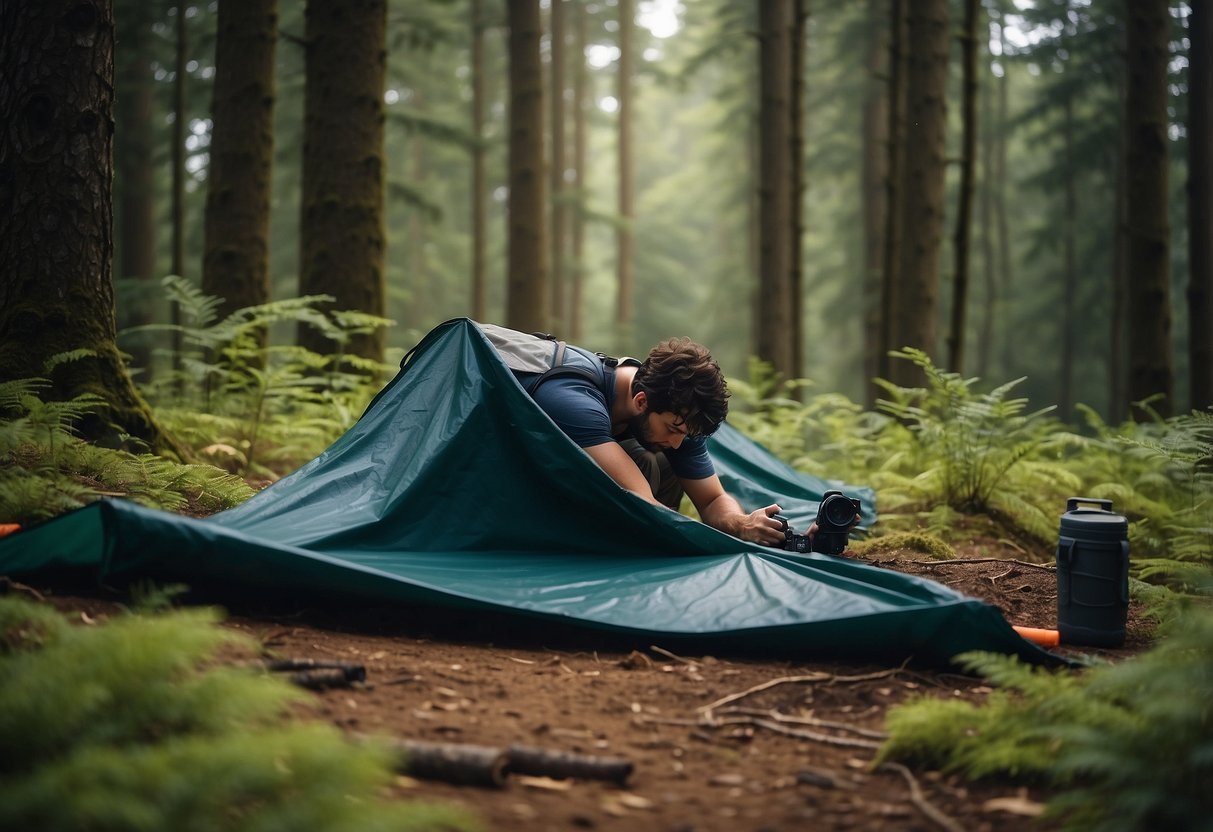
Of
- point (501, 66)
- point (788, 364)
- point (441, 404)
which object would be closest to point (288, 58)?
point (501, 66)

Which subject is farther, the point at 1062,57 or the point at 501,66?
the point at 501,66

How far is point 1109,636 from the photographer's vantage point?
10.6 feet

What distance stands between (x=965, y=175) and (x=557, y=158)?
10.6 metres

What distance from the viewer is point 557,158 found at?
16.6m

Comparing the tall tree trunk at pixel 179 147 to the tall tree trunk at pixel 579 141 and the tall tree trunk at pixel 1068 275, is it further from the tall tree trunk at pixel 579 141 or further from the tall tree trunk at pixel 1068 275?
the tall tree trunk at pixel 1068 275

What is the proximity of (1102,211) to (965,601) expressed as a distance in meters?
19.0

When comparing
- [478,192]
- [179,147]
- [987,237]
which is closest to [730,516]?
[179,147]

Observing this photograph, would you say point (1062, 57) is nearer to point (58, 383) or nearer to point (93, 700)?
point (58, 383)

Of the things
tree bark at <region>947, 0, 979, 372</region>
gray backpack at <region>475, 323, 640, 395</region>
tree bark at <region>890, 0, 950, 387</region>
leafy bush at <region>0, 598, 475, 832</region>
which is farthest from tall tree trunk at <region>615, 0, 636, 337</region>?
leafy bush at <region>0, 598, 475, 832</region>

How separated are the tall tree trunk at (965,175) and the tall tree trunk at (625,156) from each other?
11908 mm

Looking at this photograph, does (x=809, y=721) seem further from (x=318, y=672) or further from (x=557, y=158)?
(x=557, y=158)

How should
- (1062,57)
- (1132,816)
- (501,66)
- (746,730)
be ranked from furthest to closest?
(501,66) < (1062,57) < (746,730) < (1132,816)

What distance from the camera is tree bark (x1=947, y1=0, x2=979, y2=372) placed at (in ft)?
22.1

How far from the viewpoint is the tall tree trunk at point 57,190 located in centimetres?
391
